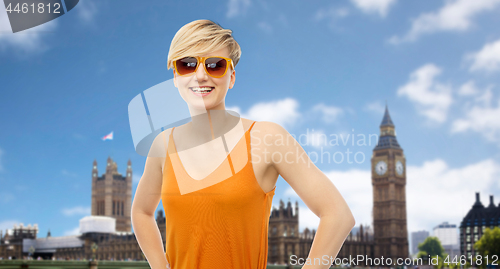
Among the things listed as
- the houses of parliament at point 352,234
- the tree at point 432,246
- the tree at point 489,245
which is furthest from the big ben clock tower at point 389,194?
the tree at point 489,245

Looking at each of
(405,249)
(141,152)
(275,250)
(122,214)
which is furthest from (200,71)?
(122,214)

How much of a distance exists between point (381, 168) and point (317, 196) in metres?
64.7

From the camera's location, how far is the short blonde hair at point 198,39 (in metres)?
1.47

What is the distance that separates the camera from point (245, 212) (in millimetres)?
1376

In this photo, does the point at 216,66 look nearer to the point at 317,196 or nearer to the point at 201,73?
the point at 201,73

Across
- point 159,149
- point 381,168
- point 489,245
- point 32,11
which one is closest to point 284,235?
point 489,245

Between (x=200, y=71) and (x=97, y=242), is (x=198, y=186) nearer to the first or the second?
(x=200, y=71)

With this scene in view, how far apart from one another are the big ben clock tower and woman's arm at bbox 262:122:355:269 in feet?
202

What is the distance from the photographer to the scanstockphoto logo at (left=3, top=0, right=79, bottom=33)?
250 centimetres

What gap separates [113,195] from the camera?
242 ft

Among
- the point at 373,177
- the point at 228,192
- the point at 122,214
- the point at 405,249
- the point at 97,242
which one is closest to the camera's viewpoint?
the point at 228,192

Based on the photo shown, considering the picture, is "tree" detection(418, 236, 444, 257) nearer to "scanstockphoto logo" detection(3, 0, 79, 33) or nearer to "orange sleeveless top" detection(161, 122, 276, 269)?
"scanstockphoto logo" detection(3, 0, 79, 33)

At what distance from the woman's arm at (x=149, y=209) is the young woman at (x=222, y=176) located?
3 cm

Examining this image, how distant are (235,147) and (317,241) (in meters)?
0.34
